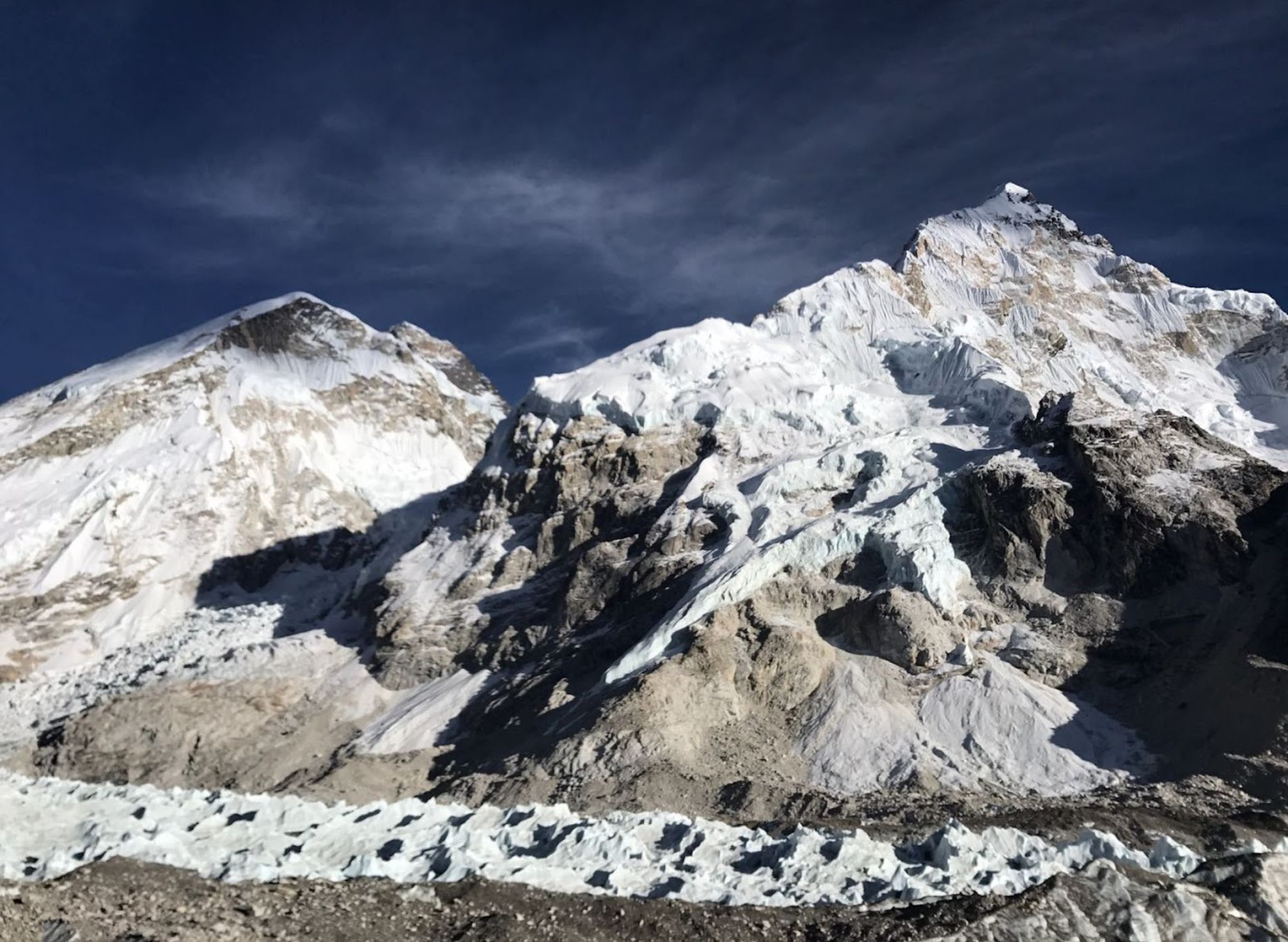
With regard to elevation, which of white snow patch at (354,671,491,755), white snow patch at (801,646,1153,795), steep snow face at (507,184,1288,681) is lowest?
white snow patch at (801,646,1153,795)

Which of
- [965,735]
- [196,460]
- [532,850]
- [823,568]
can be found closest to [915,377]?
[823,568]

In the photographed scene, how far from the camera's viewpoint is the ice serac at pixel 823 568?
3994cm

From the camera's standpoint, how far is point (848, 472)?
196ft

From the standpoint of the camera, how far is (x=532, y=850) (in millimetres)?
21219

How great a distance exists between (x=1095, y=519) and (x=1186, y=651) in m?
8.87

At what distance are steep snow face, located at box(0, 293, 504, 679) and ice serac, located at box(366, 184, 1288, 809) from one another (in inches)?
1199

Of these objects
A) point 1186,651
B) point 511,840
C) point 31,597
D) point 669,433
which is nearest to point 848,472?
point 669,433

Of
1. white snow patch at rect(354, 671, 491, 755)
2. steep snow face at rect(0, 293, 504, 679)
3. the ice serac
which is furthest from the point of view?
steep snow face at rect(0, 293, 504, 679)

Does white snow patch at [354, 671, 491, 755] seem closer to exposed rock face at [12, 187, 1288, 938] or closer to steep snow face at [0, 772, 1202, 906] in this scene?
exposed rock face at [12, 187, 1288, 938]

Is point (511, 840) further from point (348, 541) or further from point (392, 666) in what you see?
point (348, 541)

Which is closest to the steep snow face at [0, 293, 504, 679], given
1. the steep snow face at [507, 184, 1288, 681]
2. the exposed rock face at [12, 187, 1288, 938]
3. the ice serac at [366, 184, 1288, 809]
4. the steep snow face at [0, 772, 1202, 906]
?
the exposed rock face at [12, 187, 1288, 938]

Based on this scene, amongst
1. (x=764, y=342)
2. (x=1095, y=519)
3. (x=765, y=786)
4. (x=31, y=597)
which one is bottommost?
(x=765, y=786)

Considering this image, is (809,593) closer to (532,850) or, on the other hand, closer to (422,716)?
(422,716)

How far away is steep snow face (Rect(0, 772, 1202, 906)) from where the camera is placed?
1866 centimetres
